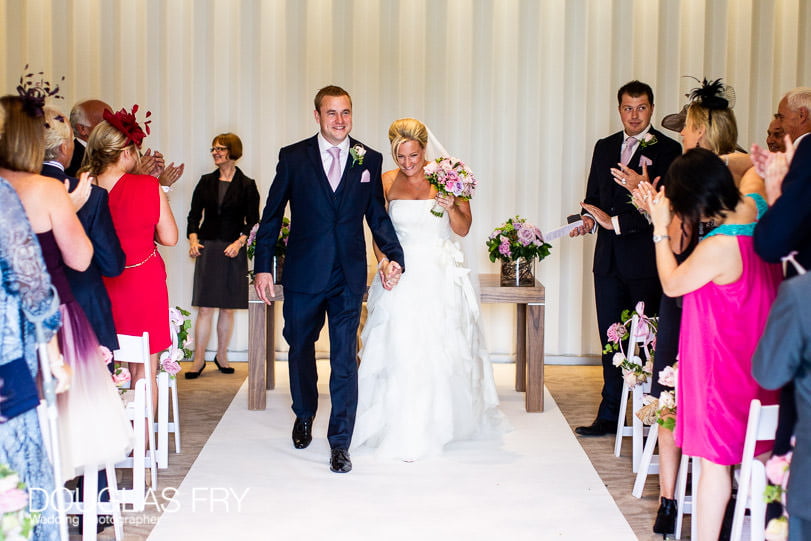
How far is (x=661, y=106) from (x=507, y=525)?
15.6 feet

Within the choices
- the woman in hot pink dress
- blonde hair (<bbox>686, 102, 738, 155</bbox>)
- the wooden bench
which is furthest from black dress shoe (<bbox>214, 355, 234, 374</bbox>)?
the woman in hot pink dress

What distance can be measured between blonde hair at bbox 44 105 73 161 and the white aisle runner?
167cm

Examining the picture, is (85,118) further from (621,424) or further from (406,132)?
(621,424)

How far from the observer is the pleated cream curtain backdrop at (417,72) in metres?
7.66

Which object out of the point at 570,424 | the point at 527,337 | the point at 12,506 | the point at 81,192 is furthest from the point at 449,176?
the point at 12,506

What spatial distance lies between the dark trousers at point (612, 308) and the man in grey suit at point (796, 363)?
2556 millimetres

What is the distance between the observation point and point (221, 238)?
281 inches

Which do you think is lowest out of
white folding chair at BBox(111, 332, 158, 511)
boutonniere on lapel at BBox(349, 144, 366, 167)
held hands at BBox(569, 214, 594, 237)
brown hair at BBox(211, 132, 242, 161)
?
white folding chair at BBox(111, 332, 158, 511)

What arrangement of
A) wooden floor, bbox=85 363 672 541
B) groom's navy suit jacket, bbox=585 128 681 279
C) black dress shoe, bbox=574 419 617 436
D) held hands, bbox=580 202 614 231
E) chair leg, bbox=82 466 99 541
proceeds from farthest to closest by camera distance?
black dress shoe, bbox=574 419 617 436
held hands, bbox=580 202 614 231
groom's navy suit jacket, bbox=585 128 681 279
wooden floor, bbox=85 363 672 541
chair leg, bbox=82 466 99 541

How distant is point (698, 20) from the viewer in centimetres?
760

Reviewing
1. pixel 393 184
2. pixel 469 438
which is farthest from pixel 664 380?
pixel 393 184

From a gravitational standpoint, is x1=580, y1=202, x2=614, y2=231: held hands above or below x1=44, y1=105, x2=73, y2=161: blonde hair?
below

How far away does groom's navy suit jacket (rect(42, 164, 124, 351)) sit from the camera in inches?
151

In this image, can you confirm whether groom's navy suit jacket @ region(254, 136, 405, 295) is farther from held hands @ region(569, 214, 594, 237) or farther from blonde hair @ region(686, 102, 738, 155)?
blonde hair @ region(686, 102, 738, 155)
